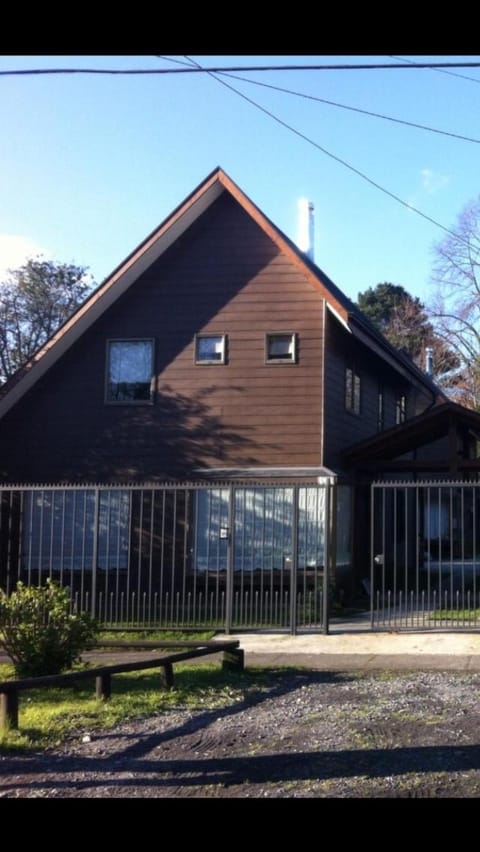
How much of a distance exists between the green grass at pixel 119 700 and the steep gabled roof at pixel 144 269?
7.87 metres

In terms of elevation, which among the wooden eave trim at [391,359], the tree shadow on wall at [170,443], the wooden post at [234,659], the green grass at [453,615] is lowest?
the wooden post at [234,659]

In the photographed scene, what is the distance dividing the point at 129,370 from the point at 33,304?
21.7m

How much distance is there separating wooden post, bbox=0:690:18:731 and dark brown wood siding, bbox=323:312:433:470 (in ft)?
32.4

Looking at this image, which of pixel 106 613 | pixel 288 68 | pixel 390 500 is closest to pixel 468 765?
pixel 288 68

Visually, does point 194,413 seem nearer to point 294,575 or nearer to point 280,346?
point 280,346

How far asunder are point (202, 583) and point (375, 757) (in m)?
10.1

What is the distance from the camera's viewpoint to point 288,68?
29.0ft

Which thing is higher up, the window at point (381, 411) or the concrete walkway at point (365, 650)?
the window at point (381, 411)

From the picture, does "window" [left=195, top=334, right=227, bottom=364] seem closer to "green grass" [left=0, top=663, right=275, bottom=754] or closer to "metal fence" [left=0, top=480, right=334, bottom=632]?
"metal fence" [left=0, top=480, right=334, bottom=632]

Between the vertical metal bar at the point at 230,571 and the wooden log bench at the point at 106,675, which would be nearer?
the wooden log bench at the point at 106,675

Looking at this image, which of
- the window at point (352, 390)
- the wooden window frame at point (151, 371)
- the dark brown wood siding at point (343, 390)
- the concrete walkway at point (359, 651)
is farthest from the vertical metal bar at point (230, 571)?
the window at point (352, 390)

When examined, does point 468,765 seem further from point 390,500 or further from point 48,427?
point 390,500

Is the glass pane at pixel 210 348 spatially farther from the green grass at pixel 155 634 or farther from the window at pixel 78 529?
the green grass at pixel 155 634

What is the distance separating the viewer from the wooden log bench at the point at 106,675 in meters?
7.82
